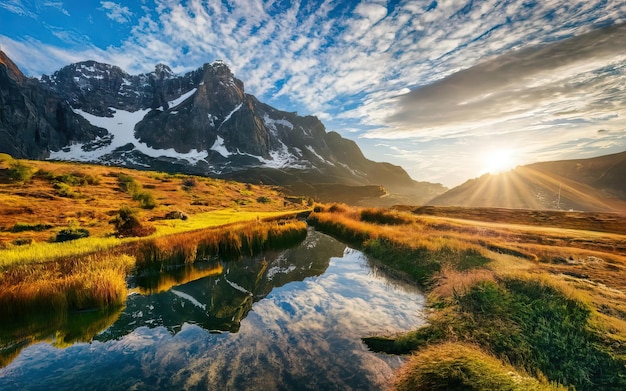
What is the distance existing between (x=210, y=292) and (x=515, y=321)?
16924 mm

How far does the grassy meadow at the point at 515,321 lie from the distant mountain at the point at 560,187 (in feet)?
185

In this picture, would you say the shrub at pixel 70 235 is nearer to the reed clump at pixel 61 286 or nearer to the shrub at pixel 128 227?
the shrub at pixel 128 227

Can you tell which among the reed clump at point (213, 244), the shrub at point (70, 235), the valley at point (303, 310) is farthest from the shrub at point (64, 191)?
the reed clump at point (213, 244)

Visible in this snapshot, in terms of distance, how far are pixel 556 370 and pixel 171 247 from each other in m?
24.2

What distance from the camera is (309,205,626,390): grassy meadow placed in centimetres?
877

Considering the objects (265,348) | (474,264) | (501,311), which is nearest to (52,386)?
(265,348)

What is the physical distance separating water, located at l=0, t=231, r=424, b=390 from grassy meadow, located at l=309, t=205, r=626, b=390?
1746 millimetres

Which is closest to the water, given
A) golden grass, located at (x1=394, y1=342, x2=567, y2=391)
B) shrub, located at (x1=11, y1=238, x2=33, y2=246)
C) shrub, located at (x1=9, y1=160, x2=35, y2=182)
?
golden grass, located at (x1=394, y1=342, x2=567, y2=391)

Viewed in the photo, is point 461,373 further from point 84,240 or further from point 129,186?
point 129,186

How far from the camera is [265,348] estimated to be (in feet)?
40.4

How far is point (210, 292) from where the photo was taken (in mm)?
18797

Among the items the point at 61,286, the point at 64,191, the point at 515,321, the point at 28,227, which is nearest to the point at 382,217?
the point at 515,321

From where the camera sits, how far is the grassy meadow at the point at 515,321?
28.8 feet

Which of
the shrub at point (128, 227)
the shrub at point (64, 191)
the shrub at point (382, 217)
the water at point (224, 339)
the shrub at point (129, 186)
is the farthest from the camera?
the shrub at point (129, 186)
